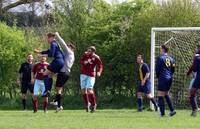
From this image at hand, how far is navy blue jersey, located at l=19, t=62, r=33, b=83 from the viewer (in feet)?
77.8

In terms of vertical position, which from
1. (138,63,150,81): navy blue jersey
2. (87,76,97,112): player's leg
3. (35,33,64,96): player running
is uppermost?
(35,33,64,96): player running

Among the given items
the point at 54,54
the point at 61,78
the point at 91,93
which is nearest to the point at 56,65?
the point at 54,54

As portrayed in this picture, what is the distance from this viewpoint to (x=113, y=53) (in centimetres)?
3081

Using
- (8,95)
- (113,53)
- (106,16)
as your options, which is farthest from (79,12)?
(8,95)

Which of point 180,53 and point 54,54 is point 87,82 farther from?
point 180,53

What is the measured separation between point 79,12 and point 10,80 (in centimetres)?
510

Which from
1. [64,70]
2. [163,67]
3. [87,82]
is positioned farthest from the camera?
[87,82]

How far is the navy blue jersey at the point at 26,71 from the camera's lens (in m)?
23.7

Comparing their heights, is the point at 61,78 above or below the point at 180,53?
below

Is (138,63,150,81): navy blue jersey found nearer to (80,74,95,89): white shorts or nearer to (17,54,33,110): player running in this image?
(80,74,95,89): white shorts

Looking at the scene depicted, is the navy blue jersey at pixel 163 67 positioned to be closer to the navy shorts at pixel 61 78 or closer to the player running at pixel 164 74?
the player running at pixel 164 74

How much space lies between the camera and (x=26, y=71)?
23.9 metres

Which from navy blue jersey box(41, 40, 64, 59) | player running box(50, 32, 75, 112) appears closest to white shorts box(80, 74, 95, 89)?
player running box(50, 32, 75, 112)

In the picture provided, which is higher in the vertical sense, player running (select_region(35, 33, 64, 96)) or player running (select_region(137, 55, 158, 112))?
player running (select_region(35, 33, 64, 96))
